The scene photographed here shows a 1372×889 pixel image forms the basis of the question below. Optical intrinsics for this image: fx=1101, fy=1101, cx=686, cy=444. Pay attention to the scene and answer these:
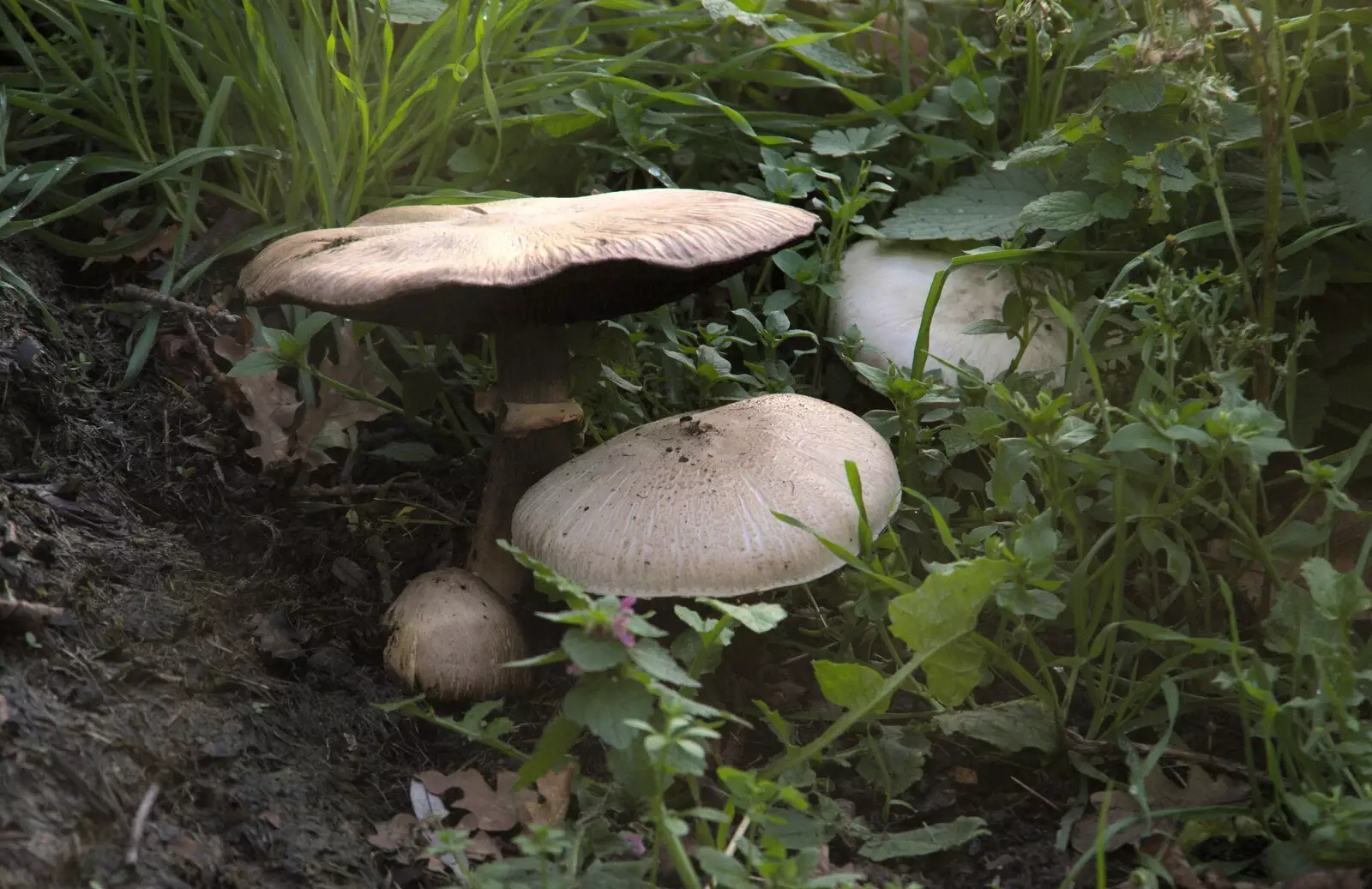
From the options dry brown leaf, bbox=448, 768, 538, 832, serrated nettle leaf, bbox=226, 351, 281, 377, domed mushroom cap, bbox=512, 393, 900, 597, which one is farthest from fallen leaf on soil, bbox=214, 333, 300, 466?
dry brown leaf, bbox=448, 768, 538, 832

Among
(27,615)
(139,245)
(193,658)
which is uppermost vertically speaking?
(139,245)

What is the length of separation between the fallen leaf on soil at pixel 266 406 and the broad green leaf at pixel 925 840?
161 centimetres

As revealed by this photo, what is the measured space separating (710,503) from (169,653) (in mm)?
1019

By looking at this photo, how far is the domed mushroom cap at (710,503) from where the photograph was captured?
1.96 meters

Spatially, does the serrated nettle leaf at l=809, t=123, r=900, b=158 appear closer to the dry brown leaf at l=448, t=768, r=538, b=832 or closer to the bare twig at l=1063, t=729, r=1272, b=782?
the bare twig at l=1063, t=729, r=1272, b=782

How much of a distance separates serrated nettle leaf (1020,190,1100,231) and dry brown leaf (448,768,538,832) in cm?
166

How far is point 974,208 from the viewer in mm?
2916

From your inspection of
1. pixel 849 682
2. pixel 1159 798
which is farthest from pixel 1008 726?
pixel 849 682

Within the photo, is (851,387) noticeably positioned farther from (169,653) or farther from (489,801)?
(169,653)

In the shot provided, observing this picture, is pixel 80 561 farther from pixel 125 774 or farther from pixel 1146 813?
pixel 1146 813

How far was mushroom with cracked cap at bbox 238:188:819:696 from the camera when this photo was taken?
188cm

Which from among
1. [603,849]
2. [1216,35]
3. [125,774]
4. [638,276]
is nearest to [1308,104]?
[1216,35]

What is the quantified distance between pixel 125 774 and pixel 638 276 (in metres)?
1.20

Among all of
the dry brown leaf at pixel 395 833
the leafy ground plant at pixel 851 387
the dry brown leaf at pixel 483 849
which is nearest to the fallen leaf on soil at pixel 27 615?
the leafy ground plant at pixel 851 387
